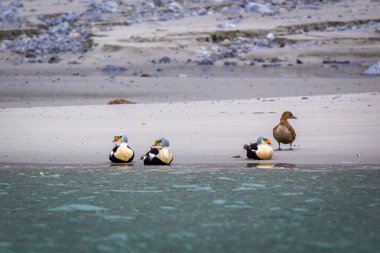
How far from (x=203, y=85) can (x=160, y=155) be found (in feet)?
28.3

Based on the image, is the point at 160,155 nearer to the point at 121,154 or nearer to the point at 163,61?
the point at 121,154

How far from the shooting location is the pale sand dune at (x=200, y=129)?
1154cm

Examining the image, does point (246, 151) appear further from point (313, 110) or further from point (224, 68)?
point (224, 68)

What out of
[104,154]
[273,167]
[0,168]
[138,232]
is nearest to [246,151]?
[273,167]

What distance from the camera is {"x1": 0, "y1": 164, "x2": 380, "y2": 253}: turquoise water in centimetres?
704

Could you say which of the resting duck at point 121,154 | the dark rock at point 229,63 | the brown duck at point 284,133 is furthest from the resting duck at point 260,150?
the dark rock at point 229,63

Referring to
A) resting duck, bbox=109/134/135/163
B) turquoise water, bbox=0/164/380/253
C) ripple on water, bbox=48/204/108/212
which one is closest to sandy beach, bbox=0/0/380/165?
resting duck, bbox=109/134/135/163

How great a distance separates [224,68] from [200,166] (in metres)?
12.0

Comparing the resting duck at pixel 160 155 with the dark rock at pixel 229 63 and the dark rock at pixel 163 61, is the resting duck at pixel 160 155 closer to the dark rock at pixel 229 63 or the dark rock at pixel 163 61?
the dark rock at pixel 229 63

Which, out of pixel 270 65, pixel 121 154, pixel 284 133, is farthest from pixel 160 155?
pixel 270 65

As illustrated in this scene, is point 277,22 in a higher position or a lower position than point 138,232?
higher

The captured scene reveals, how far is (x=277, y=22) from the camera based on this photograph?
28.9 metres

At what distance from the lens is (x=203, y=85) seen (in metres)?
19.5

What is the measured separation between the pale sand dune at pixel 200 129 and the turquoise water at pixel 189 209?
74cm
